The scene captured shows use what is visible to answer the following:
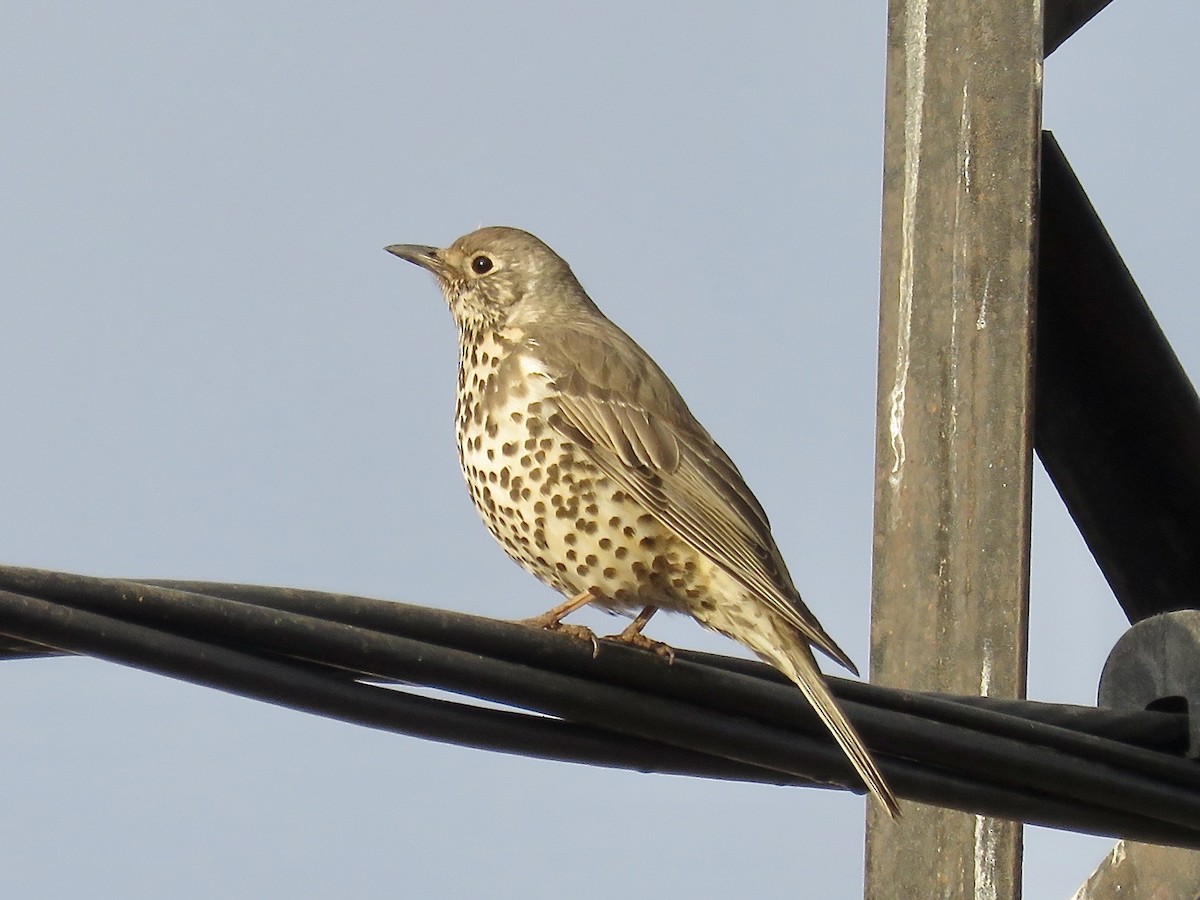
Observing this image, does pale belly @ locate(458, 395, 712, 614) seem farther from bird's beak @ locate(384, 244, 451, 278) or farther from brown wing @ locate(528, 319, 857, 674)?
bird's beak @ locate(384, 244, 451, 278)

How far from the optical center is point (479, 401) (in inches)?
236

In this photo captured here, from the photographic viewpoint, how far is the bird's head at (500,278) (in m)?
6.73

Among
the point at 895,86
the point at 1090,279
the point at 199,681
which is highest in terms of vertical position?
the point at 895,86

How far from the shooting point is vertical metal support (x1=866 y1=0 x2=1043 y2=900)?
510 cm

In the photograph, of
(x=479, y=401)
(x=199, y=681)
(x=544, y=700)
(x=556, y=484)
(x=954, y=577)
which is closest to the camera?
(x=199, y=681)

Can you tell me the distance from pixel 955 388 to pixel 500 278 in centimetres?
209

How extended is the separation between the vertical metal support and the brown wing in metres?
0.36

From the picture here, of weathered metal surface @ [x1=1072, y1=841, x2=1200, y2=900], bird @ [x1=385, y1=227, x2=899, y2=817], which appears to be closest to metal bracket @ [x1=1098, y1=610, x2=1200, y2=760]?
weathered metal surface @ [x1=1072, y1=841, x2=1200, y2=900]

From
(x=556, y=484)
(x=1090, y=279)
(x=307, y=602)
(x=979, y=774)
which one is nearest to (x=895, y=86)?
(x=1090, y=279)

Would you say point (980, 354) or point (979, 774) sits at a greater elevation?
point (980, 354)

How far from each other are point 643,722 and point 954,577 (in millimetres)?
1683

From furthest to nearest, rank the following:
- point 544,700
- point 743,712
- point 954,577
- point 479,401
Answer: point 479,401 < point 954,577 < point 743,712 < point 544,700

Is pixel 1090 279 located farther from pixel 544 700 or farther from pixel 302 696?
pixel 302 696

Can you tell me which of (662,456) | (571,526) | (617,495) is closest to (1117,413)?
(662,456)
